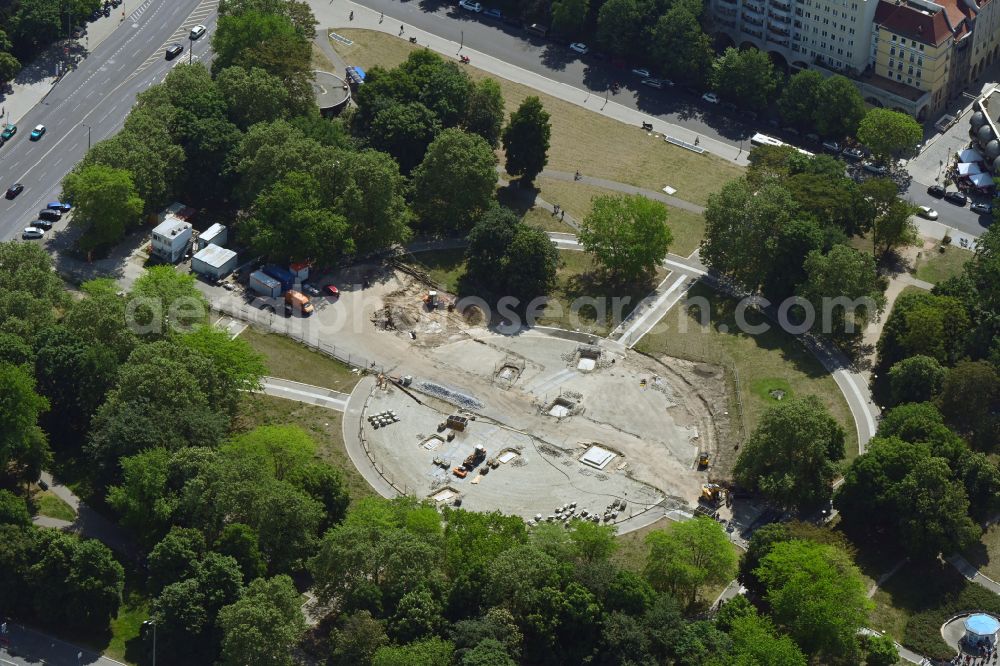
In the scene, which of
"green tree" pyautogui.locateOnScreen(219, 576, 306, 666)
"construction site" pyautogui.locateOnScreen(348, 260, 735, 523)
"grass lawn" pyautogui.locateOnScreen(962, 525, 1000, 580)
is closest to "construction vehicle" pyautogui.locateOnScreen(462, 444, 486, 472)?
"construction site" pyautogui.locateOnScreen(348, 260, 735, 523)

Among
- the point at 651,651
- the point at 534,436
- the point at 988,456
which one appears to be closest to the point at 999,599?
the point at 988,456

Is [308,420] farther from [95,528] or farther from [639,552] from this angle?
[639,552]

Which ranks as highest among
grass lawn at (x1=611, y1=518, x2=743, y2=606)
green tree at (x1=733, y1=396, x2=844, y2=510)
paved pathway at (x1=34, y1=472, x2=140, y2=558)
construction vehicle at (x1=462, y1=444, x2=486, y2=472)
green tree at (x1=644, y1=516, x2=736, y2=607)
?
green tree at (x1=733, y1=396, x2=844, y2=510)

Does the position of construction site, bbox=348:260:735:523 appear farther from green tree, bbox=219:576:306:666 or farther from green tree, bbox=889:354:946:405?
green tree, bbox=219:576:306:666

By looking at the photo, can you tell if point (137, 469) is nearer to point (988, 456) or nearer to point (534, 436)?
point (534, 436)

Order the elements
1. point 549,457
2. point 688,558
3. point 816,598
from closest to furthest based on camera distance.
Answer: point 816,598, point 688,558, point 549,457

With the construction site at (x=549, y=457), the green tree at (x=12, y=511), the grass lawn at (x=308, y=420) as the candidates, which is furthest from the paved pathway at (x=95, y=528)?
the construction site at (x=549, y=457)

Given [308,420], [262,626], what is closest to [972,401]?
[308,420]
